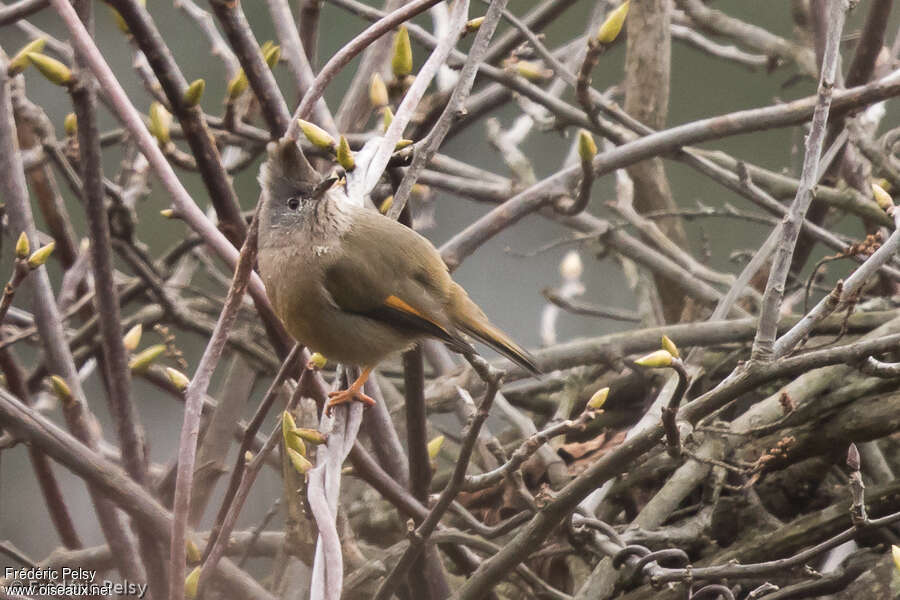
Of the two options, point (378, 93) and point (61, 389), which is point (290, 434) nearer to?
point (61, 389)

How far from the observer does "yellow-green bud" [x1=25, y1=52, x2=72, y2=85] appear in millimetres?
2469

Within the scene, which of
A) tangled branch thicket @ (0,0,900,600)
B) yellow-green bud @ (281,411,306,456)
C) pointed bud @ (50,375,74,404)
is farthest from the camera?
pointed bud @ (50,375,74,404)

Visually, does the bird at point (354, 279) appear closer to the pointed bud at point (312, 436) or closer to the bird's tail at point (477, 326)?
the bird's tail at point (477, 326)

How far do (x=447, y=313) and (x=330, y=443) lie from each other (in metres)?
1.15

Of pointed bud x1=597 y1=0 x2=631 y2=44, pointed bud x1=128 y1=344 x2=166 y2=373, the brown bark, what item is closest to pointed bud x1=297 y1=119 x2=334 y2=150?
pointed bud x1=597 y1=0 x2=631 y2=44

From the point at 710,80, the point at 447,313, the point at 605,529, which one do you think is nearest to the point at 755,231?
the point at 710,80

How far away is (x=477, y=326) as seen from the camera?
129 inches

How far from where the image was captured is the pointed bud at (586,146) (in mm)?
2806

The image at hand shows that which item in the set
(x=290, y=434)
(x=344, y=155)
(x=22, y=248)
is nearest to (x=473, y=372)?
(x=344, y=155)

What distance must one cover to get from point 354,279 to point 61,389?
38.4 inches

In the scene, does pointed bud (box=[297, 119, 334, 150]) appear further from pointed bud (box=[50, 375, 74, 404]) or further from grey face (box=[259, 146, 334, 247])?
pointed bud (box=[50, 375, 74, 404])

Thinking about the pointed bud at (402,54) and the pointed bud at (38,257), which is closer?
the pointed bud at (38,257)

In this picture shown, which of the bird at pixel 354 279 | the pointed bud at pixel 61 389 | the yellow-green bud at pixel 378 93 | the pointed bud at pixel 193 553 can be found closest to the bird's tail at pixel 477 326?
the bird at pixel 354 279

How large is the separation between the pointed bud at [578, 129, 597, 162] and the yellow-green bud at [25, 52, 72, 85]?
1.28 m
